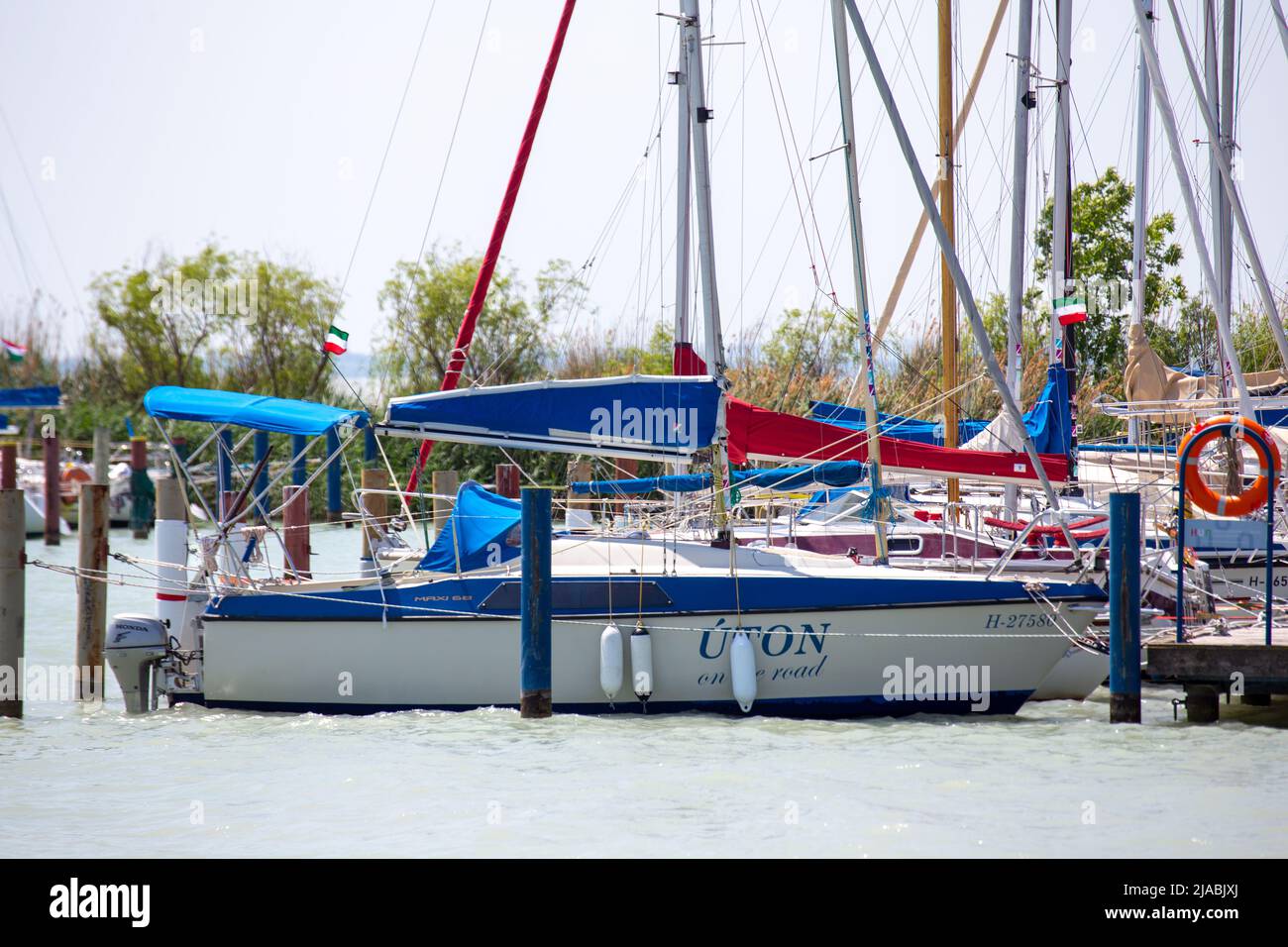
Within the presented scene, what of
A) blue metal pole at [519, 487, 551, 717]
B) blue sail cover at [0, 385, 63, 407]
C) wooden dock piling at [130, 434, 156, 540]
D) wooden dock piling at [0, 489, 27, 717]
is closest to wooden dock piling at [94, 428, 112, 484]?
wooden dock piling at [130, 434, 156, 540]

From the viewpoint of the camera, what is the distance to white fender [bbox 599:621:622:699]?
12375 mm

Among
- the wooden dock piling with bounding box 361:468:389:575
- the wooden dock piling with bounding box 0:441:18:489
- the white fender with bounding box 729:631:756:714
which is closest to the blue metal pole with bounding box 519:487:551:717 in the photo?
the white fender with bounding box 729:631:756:714

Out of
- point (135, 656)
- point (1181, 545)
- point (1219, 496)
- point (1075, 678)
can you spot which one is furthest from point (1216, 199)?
point (135, 656)

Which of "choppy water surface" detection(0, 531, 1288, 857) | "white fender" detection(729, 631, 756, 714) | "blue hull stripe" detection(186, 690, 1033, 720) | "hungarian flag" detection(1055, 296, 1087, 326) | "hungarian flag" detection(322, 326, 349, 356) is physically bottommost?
"choppy water surface" detection(0, 531, 1288, 857)

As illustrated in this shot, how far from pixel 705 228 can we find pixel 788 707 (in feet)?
15.8

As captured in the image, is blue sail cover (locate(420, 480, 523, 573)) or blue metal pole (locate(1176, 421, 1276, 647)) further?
blue sail cover (locate(420, 480, 523, 573))

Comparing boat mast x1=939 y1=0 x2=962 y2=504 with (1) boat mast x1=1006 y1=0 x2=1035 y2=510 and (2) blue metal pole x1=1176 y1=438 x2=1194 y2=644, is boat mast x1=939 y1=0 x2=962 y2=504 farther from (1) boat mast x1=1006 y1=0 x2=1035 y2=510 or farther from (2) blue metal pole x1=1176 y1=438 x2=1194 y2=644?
(2) blue metal pole x1=1176 y1=438 x2=1194 y2=644

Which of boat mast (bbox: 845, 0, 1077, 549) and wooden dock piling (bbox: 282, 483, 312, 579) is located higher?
boat mast (bbox: 845, 0, 1077, 549)

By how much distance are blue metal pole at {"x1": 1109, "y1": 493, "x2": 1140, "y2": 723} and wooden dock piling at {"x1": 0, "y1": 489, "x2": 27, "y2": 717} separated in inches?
377

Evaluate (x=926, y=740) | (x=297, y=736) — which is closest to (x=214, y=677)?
(x=297, y=736)

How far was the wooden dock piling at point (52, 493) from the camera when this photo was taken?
3134 centimetres

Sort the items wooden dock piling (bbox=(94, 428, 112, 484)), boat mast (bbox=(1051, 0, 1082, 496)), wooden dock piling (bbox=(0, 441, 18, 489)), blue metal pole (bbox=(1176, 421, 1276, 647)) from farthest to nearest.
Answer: wooden dock piling (bbox=(94, 428, 112, 484)) < wooden dock piling (bbox=(0, 441, 18, 489)) < boat mast (bbox=(1051, 0, 1082, 496)) < blue metal pole (bbox=(1176, 421, 1276, 647))

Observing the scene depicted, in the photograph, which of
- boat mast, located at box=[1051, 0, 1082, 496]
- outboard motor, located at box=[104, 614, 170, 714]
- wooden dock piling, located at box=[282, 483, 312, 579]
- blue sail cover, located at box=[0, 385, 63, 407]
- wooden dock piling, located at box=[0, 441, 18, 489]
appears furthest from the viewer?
wooden dock piling, located at box=[0, 441, 18, 489]
